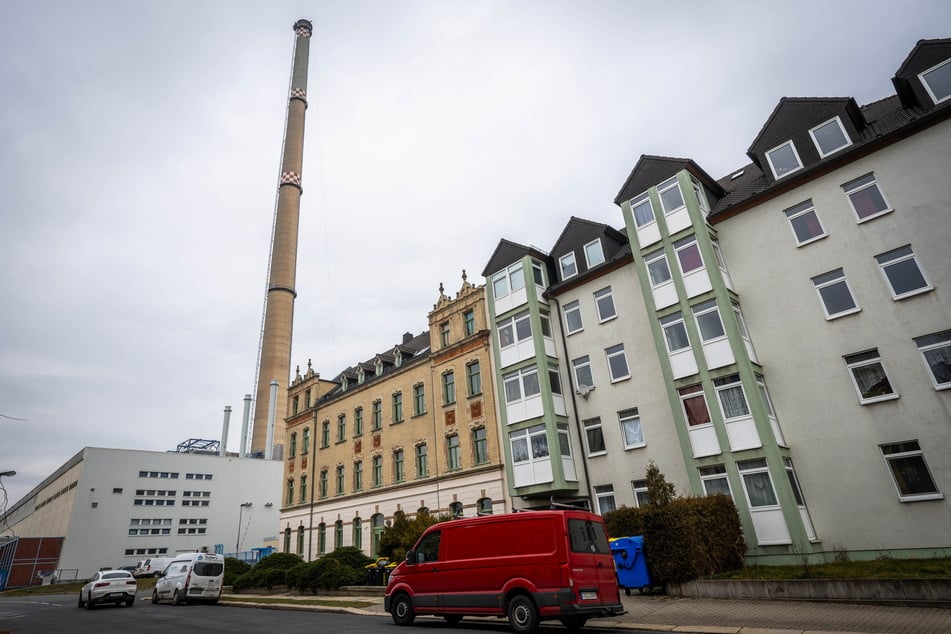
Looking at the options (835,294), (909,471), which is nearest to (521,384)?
(835,294)

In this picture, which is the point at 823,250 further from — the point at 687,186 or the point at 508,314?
the point at 508,314

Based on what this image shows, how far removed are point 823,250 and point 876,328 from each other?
10.7 feet

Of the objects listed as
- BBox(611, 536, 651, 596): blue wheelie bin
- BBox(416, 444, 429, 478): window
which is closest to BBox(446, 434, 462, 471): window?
BBox(416, 444, 429, 478): window

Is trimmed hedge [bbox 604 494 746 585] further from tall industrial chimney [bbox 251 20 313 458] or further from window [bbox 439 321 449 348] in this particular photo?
tall industrial chimney [bbox 251 20 313 458]

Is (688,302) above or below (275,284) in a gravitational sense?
below

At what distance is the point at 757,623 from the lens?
34.7ft

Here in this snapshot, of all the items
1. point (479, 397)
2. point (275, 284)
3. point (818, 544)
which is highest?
point (275, 284)

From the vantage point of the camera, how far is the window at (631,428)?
73.3 feet

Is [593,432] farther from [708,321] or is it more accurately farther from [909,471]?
[909,471]

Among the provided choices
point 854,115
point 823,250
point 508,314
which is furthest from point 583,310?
point 854,115

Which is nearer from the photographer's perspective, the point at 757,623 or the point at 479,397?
the point at 757,623

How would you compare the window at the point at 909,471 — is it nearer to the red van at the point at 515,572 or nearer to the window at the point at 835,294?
the window at the point at 835,294

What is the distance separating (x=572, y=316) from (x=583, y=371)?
116 inches

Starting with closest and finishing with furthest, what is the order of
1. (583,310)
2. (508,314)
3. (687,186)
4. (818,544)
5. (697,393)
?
(818,544)
(697,393)
(687,186)
(583,310)
(508,314)
